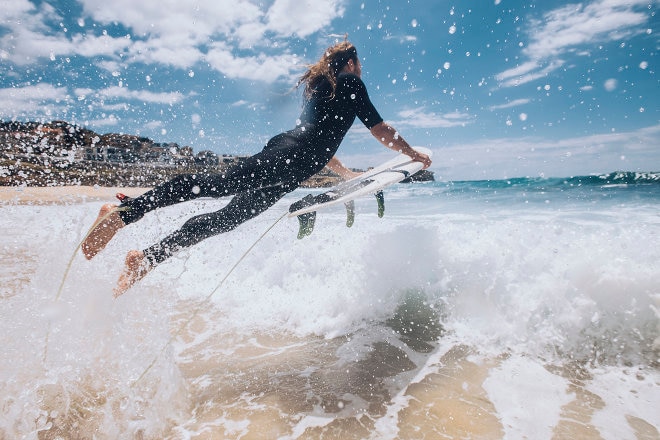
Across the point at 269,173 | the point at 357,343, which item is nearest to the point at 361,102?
the point at 269,173

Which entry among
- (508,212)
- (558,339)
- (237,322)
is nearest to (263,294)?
(237,322)

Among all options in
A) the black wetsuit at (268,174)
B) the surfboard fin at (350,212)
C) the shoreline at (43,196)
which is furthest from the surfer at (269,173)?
the shoreline at (43,196)

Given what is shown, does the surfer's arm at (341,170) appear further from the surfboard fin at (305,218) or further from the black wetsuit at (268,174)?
the black wetsuit at (268,174)

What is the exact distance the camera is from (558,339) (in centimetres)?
403

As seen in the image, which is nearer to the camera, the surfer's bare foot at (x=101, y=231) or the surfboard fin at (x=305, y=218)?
the surfer's bare foot at (x=101, y=231)

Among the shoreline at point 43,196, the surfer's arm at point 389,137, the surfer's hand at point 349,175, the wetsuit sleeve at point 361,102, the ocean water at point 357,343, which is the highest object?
the shoreline at point 43,196

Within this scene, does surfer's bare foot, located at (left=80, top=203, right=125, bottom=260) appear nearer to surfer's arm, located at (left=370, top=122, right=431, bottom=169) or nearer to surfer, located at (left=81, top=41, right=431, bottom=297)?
surfer, located at (left=81, top=41, right=431, bottom=297)

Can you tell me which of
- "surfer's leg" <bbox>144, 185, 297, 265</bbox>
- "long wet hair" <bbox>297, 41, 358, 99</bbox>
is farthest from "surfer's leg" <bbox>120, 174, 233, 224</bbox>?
"long wet hair" <bbox>297, 41, 358, 99</bbox>

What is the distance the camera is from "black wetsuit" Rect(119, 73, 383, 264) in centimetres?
300

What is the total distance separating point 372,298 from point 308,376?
2030 mm

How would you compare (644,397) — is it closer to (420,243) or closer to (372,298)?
(372,298)

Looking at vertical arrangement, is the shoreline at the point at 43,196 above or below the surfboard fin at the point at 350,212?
above

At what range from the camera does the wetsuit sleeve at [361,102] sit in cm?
336

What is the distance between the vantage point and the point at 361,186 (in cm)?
415
